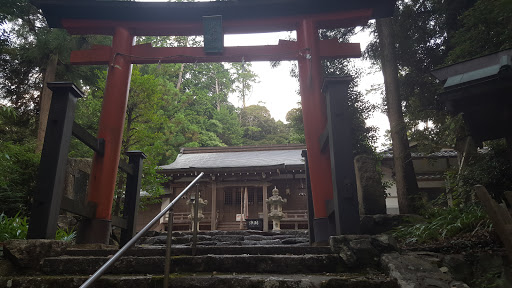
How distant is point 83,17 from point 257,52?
3.11m

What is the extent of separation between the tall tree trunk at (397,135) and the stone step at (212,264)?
6.17 metres

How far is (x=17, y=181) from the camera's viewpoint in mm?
8383

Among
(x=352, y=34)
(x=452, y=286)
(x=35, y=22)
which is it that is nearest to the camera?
(x=452, y=286)

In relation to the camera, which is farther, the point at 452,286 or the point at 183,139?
the point at 183,139

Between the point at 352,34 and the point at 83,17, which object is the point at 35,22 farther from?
the point at 352,34

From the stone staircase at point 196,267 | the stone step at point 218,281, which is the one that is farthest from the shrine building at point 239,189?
the stone step at point 218,281

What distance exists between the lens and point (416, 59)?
34.1ft

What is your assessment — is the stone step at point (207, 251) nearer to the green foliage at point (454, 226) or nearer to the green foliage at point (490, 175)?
the green foliage at point (454, 226)

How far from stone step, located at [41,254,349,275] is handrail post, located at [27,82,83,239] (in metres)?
0.37

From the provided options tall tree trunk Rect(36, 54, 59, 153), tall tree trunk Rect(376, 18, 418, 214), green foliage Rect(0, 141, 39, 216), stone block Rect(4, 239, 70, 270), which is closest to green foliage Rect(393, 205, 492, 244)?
tall tree trunk Rect(376, 18, 418, 214)

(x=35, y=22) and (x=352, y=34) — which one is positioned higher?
(x=35, y=22)

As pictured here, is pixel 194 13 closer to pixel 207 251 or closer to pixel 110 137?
pixel 110 137

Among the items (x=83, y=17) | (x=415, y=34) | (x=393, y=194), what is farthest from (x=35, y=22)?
(x=393, y=194)

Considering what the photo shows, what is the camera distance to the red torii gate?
5594 mm
